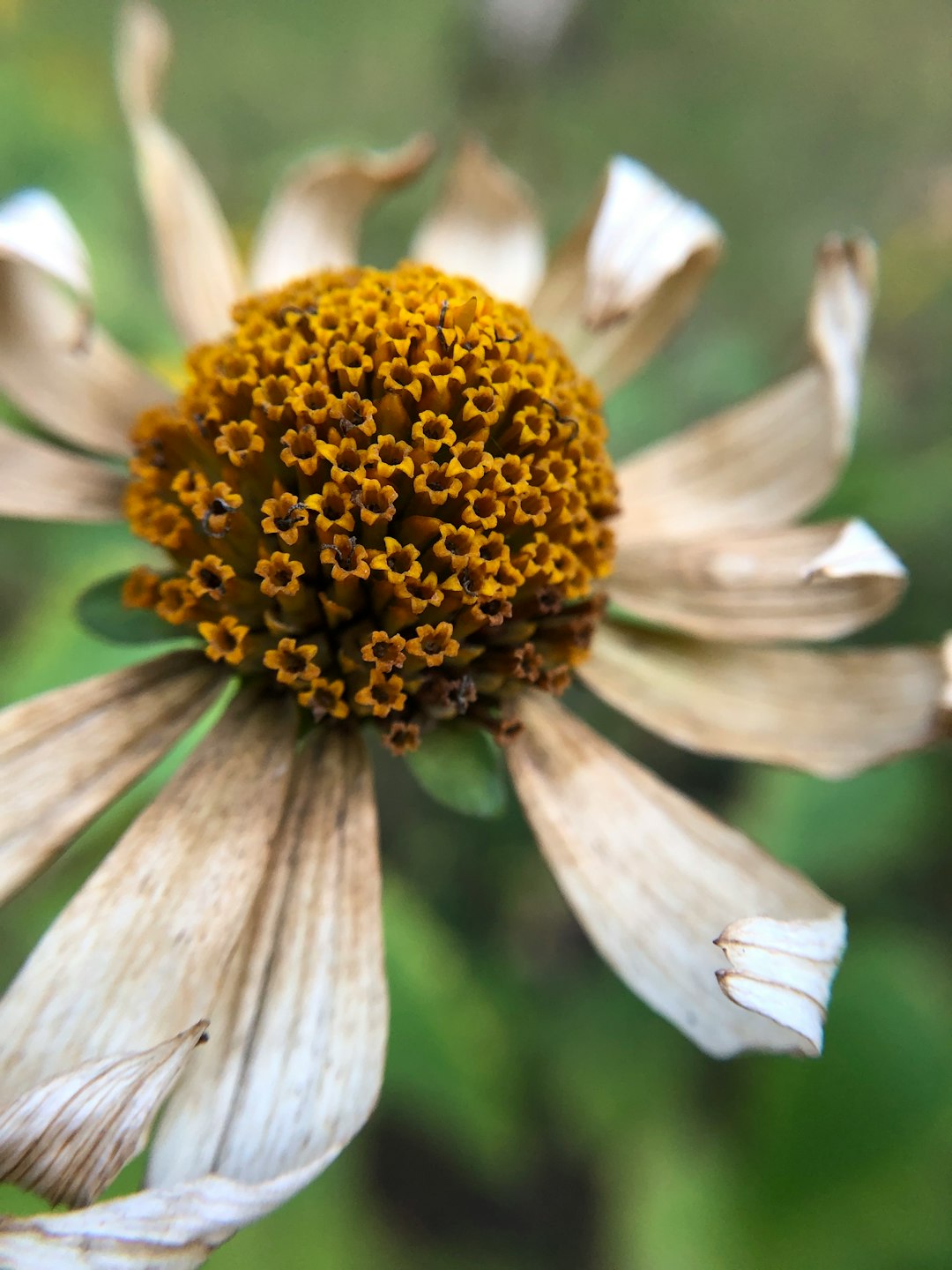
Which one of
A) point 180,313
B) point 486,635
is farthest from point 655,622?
point 180,313

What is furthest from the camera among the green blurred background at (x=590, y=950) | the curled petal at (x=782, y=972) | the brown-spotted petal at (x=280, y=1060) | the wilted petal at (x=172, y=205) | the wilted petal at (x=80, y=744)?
the green blurred background at (x=590, y=950)

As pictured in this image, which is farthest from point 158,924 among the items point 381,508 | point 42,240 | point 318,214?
point 318,214

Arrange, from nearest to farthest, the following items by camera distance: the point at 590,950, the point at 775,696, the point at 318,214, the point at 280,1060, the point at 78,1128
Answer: the point at 78,1128 → the point at 280,1060 → the point at 775,696 → the point at 318,214 → the point at 590,950

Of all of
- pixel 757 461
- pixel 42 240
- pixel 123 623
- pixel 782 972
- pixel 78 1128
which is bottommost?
pixel 782 972

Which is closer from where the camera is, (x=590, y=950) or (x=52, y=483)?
(x=52, y=483)

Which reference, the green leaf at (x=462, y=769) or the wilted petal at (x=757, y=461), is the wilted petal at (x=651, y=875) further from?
the wilted petal at (x=757, y=461)

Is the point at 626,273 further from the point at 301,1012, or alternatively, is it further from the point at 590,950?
the point at 590,950

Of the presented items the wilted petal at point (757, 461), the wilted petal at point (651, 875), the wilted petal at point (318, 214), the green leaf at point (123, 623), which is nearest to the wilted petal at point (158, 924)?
the green leaf at point (123, 623)
